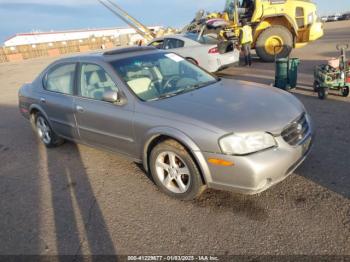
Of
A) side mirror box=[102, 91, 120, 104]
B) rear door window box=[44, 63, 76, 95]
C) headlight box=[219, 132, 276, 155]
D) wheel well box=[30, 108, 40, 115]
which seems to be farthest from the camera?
wheel well box=[30, 108, 40, 115]

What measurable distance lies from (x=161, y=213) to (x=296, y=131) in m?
1.64

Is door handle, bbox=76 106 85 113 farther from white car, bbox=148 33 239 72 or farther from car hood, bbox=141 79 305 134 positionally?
white car, bbox=148 33 239 72

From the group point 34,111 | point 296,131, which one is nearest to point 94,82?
point 34,111

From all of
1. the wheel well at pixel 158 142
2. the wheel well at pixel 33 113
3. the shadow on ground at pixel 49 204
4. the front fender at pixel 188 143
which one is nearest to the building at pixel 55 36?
the wheel well at pixel 33 113

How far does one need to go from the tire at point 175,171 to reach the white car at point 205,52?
19.7 ft

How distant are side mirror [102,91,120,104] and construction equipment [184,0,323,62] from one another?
8.38 meters

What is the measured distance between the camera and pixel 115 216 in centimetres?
312

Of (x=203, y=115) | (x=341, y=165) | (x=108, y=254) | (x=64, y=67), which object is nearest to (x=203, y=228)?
(x=108, y=254)

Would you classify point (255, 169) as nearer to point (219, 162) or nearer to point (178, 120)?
point (219, 162)

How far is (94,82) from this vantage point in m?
3.96

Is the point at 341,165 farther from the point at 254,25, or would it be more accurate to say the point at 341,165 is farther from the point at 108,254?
the point at 254,25

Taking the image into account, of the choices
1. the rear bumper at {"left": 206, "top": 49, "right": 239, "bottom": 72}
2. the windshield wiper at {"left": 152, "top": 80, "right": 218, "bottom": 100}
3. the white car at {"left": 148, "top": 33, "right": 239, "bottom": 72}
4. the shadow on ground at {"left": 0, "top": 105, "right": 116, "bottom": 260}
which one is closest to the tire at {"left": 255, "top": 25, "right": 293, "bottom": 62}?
the white car at {"left": 148, "top": 33, "right": 239, "bottom": 72}

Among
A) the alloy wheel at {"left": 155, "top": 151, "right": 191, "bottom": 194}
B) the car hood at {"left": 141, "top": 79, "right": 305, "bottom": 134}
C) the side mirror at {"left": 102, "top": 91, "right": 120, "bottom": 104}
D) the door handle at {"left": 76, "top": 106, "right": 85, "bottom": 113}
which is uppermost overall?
the side mirror at {"left": 102, "top": 91, "right": 120, "bottom": 104}

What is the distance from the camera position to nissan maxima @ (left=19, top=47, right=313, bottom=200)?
9.06 ft
